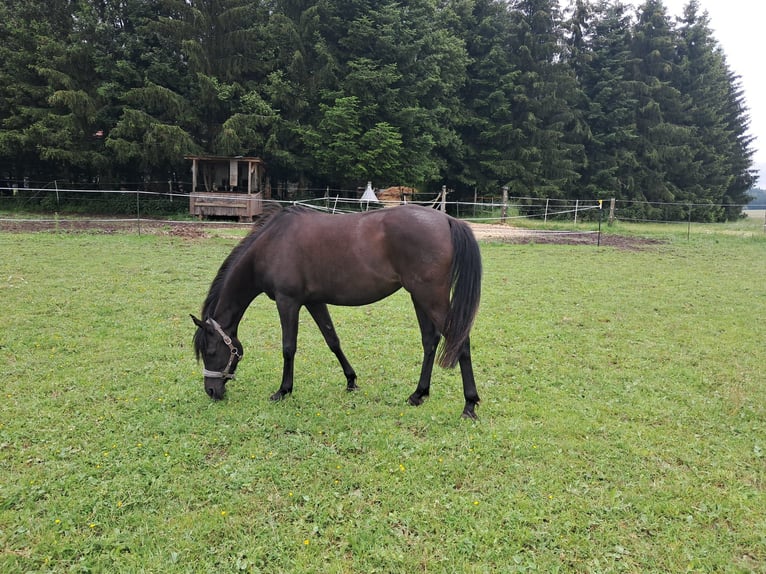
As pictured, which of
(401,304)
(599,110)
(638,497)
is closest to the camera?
(638,497)

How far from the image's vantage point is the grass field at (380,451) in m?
2.35

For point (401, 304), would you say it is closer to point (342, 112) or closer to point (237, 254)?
point (237, 254)

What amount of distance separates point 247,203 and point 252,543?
1712 centimetres

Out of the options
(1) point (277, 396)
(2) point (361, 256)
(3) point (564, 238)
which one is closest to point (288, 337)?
(1) point (277, 396)

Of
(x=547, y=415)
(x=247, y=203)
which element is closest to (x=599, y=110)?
(x=247, y=203)

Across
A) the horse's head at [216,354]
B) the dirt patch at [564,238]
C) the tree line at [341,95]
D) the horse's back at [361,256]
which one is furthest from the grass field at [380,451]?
the tree line at [341,95]

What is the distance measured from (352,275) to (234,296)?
1.05 m

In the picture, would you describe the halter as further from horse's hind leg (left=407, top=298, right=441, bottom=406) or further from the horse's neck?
horse's hind leg (left=407, top=298, right=441, bottom=406)

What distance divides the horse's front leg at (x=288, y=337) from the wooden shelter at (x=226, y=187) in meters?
14.3

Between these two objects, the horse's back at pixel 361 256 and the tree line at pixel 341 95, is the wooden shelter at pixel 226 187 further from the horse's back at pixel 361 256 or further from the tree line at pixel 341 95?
the horse's back at pixel 361 256

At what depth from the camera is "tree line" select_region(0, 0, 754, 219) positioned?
19375 mm

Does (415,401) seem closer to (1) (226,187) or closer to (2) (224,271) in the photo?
(2) (224,271)

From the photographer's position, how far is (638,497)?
9.00ft

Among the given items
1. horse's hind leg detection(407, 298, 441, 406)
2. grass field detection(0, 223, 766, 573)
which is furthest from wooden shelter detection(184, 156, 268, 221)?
horse's hind leg detection(407, 298, 441, 406)
